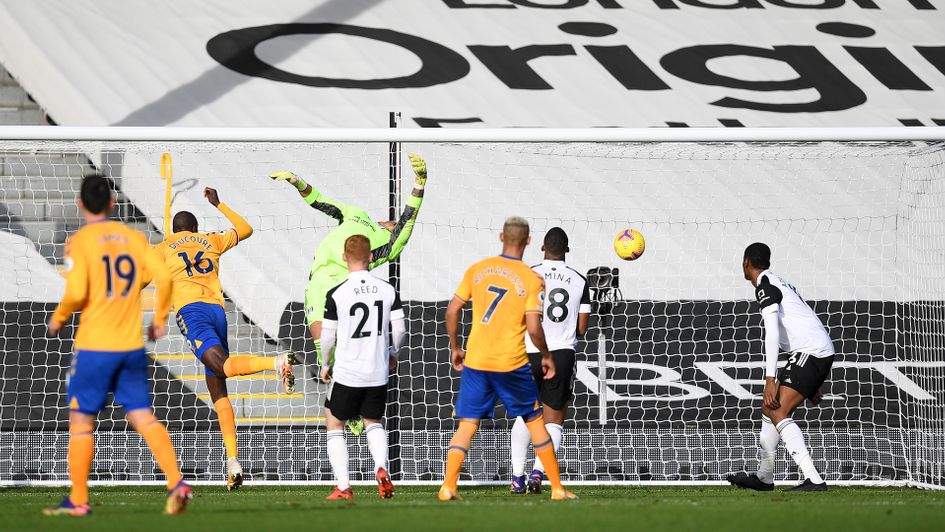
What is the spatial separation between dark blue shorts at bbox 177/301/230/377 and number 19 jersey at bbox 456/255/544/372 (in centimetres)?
251

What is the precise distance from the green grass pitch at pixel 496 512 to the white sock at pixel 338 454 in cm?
24

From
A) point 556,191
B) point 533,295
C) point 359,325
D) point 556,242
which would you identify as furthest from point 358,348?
point 556,191

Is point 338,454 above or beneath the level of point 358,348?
beneath

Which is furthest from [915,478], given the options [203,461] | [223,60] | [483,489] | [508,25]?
[223,60]

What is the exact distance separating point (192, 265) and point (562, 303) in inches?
113

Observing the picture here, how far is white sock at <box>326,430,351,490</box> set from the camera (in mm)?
7383

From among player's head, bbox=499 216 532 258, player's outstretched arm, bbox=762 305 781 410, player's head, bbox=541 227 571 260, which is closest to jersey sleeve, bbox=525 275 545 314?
player's head, bbox=499 216 532 258

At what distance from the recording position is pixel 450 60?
15.8 m

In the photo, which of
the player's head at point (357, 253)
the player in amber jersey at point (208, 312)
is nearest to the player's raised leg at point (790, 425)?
the player's head at point (357, 253)

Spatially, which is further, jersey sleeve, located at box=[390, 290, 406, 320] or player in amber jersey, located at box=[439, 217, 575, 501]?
jersey sleeve, located at box=[390, 290, 406, 320]

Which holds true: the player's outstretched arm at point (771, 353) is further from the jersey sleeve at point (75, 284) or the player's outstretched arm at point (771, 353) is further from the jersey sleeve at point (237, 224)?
the jersey sleeve at point (75, 284)

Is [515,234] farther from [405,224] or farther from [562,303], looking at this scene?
[405,224]

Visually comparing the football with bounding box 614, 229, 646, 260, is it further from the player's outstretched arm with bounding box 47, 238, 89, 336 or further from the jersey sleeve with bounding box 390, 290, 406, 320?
the player's outstretched arm with bounding box 47, 238, 89, 336

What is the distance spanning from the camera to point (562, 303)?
834cm
